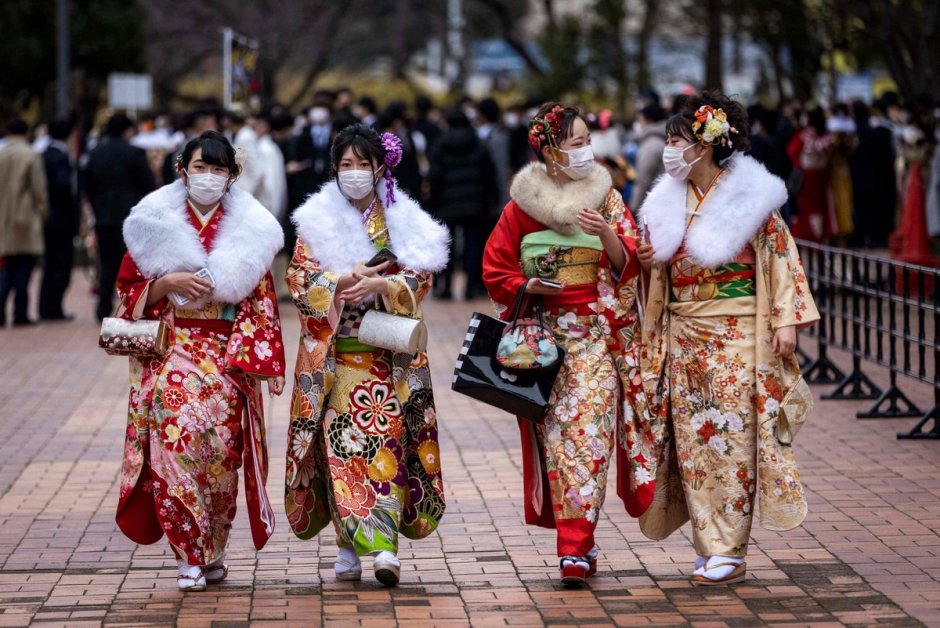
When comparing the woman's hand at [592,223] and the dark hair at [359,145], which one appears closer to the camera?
the woman's hand at [592,223]

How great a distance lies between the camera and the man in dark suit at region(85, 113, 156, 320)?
47.6ft

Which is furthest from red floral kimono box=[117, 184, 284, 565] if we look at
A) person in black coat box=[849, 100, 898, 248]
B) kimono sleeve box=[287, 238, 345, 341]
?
person in black coat box=[849, 100, 898, 248]

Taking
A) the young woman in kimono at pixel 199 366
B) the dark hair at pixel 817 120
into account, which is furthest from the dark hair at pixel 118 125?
the young woman in kimono at pixel 199 366

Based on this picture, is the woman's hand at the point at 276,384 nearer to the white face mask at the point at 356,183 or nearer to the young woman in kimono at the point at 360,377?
the young woman in kimono at the point at 360,377

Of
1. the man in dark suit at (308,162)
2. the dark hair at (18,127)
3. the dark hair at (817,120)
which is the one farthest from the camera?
the dark hair at (817,120)

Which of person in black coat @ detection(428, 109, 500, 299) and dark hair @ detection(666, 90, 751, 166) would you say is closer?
dark hair @ detection(666, 90, 751, 166)

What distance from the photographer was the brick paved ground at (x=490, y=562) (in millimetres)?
5516

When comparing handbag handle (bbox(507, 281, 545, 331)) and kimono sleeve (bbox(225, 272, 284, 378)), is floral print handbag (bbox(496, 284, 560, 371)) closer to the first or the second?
handbag handle (bbox(507, 281, 545, 331))

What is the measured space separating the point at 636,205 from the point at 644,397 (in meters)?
8.16

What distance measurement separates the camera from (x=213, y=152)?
597cm

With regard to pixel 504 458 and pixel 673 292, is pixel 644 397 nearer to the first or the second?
pixel 673 292

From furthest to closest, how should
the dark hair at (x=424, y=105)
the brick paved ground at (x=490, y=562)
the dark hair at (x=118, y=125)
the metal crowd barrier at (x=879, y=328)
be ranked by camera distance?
the dark hair at (x=424, y=105), the dark hair at (x=118, y=125), the metal crowd barrier at (x=879, y=328), the brick paved ground at (x=490, y=562)

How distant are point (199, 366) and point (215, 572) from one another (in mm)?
816

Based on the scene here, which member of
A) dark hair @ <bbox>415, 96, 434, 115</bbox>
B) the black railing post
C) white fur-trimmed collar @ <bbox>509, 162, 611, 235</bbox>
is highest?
dark hair @ <bbox>415, 96, 434, 115</bbox>
